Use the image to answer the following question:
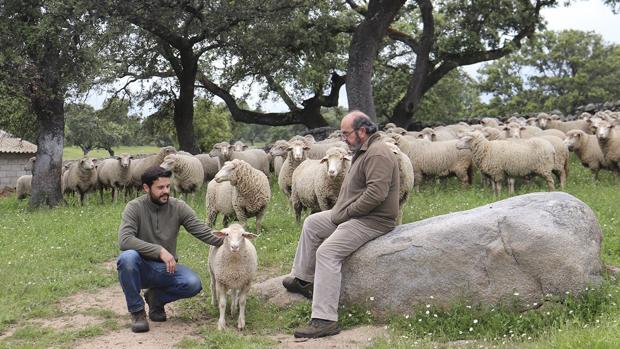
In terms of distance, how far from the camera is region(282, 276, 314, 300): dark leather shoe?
7.38 metres

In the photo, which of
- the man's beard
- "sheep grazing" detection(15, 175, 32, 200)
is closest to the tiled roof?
"sheep grazing" detection(15, 175, 32, 200)

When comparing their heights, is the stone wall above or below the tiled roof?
below

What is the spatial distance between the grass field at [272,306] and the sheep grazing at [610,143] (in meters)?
0.52

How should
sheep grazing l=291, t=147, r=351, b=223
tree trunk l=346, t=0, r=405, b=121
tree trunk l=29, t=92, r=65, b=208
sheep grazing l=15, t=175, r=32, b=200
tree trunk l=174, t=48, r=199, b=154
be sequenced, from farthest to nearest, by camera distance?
tree trunk l=174, t=48, r=199, b=154, sheep grazing l=15, t=175, r=32, b=200, tree trunk l=346, t=0, r=405, b=121, tree trunk l=29, t=92, r=65, b=208, sheep grazing l=291, t=147, r=351, b=223

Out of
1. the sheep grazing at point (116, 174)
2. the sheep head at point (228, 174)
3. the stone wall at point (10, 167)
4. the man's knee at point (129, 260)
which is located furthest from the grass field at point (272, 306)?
the stone wall at point (10, 167)

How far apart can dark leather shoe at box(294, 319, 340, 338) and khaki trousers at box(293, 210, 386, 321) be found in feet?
0.17

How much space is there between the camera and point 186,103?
2769cm

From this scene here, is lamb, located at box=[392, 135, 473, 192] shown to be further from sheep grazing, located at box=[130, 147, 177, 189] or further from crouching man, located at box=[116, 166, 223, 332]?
crouching man, located at box=[116, 166, 223, 332]

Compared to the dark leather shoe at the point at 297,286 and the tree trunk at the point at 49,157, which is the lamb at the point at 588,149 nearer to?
the dark leather shoe at the point at 297,286

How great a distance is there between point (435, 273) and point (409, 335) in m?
0.83

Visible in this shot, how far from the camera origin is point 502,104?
Result: 204 feet

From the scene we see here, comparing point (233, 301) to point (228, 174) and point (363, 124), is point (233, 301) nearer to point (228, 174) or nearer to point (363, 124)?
point (363, 124)

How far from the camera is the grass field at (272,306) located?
231 inches

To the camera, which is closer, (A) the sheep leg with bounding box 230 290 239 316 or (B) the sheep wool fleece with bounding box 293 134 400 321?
(B) the sheep wool fleece with bounding box 293 134 400 321
